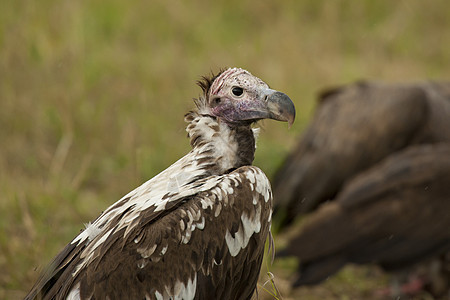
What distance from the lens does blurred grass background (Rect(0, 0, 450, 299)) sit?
4.64 meters

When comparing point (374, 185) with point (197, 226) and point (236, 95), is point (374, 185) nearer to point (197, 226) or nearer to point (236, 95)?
point (236, 95)

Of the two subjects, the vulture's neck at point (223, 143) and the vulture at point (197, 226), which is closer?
the vulture at point (197, 226)

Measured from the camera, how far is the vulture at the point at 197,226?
2406 mm

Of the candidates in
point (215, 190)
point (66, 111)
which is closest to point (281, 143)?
point (66, 111)

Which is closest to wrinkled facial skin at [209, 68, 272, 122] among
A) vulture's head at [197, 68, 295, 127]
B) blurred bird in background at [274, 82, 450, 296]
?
vulture's head at [197, 68, 295, 127]

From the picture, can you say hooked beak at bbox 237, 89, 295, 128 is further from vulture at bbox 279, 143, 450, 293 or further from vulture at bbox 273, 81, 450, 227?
vulture at bbox 273, 81, 450, 227

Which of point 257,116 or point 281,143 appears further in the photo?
point 281,143

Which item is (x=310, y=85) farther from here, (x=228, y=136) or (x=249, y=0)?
(x=228, y=136)

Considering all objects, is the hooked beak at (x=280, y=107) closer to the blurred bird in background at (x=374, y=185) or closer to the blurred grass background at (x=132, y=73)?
the blurred grass background at (x=132, y=73)

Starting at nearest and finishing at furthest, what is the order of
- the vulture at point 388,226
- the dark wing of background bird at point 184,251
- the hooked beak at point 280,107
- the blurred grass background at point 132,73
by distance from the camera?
the dark wing of background bird at point 184,251 < the hooked beak at point 280,107 < the vulture at point 388,226 < the blurred grass background at point 132,73

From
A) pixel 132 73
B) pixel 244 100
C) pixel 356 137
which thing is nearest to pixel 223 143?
pixel 244 100

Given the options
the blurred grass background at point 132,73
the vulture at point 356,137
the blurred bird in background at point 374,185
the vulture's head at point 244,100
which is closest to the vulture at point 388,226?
the blurred bird in background at point 374,185

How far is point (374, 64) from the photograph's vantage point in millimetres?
7637

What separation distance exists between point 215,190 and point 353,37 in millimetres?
6191
